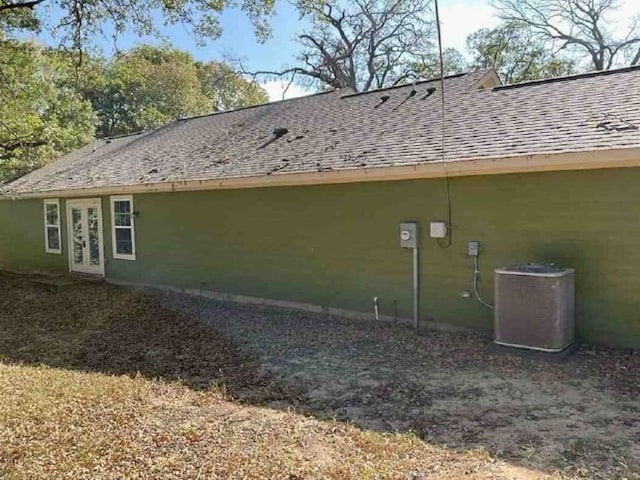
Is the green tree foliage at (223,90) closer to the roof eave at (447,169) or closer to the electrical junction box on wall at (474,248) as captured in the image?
the roof eave at (447,169)

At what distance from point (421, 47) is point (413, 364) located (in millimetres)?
22125

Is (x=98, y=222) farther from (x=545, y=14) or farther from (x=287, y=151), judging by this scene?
Answer: (x=545, y=14)

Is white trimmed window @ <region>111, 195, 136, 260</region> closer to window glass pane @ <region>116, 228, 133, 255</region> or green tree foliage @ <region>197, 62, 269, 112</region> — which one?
window glass pane @ <region>116, 228, 133, 255</region>

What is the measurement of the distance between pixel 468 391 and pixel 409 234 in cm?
271

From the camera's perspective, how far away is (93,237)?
12.1 m

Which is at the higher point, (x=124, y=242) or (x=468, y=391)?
(x=124, y=242)

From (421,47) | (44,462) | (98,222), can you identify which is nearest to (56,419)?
(44,462)

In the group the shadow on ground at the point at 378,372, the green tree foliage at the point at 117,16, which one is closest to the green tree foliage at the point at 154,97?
the green tree foliage at the point at 117,16

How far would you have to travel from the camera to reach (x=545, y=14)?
78.0 ft

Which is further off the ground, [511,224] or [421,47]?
[421,47]

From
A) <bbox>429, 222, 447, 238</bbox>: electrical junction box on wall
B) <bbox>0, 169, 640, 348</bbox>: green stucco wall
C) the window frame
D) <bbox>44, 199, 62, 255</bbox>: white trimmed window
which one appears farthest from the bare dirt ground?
<bbox>44, 199, 62, 255</bbox>: white trimmed window

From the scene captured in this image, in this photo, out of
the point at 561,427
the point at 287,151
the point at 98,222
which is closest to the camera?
the point at 561,427

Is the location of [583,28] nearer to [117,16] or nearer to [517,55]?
[517,55]

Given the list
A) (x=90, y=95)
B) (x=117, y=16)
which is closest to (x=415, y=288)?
(x=117, y=16)
